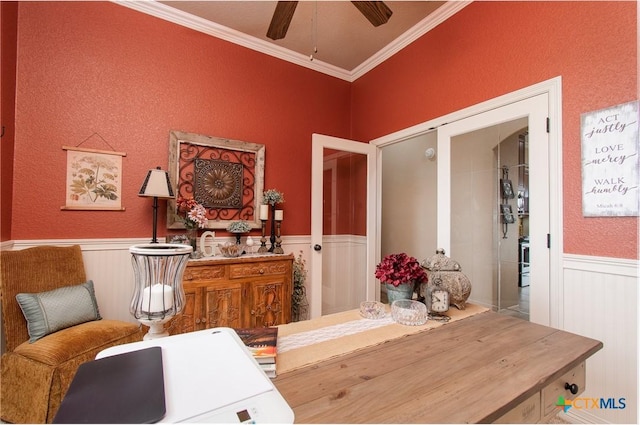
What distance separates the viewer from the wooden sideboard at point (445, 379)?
2.18 ft

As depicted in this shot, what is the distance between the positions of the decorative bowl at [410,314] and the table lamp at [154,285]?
0.89 meters

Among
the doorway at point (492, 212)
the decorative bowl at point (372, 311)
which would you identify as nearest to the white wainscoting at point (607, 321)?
the doorway at point (492, 212)

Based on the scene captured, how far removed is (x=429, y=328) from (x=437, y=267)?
1.22ft

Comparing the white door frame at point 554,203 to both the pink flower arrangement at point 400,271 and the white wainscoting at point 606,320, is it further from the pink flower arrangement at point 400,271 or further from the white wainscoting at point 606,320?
the pink flower arrangement at point 400,271

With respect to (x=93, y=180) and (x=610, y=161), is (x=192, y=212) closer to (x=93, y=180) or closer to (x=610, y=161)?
(x=93, y=180)

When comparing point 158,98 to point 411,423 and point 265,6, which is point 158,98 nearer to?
point 265,6

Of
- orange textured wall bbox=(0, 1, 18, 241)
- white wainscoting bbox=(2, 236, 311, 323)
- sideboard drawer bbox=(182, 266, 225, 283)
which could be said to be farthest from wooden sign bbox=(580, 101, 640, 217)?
orange textured wall bbox=(0, 1, 18, 241)

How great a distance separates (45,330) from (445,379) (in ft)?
7.36

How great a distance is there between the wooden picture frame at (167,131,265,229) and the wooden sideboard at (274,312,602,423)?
218cm

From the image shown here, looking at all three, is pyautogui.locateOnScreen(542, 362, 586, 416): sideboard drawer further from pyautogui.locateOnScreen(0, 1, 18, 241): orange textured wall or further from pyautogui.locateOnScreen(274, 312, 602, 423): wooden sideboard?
pyautogui.locateOnScreen(0, 1, 18, 241): orange textured wall

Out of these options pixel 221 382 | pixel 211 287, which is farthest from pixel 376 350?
pixel 211 287

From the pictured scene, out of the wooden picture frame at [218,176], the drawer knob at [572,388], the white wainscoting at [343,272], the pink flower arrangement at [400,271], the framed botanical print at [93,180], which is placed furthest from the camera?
the white wainscoting at [343,272]

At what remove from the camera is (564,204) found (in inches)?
70.9

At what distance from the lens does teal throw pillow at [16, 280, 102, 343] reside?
5.59 ft
